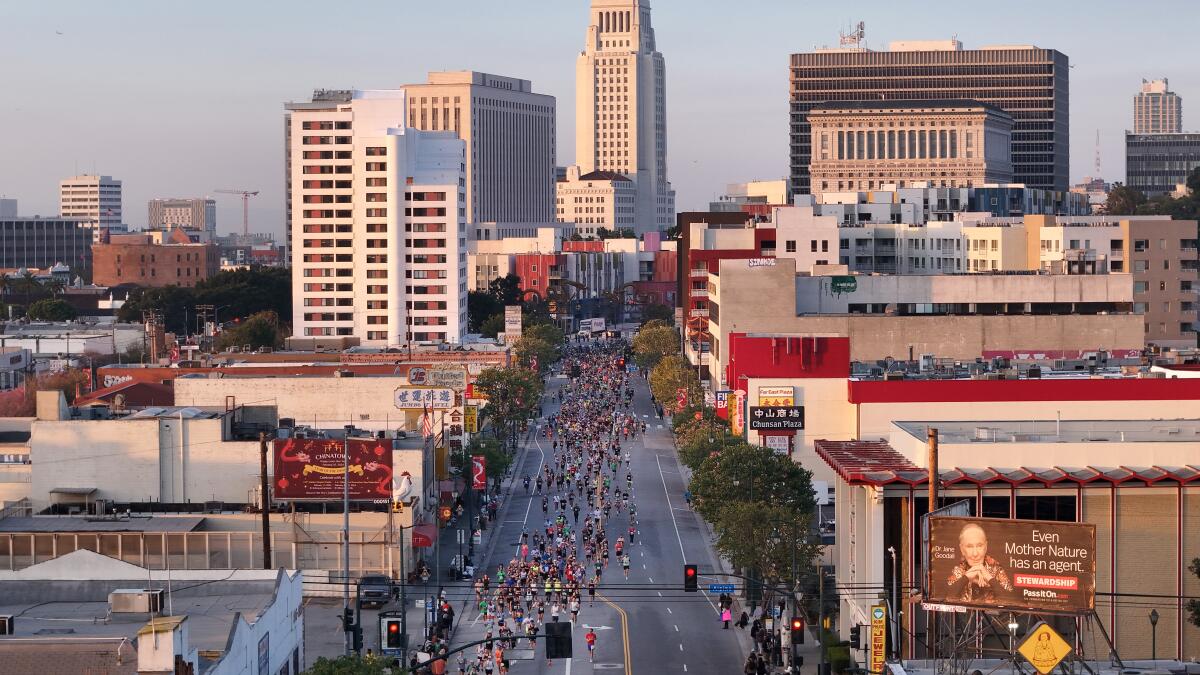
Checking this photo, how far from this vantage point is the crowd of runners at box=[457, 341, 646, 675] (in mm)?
74000

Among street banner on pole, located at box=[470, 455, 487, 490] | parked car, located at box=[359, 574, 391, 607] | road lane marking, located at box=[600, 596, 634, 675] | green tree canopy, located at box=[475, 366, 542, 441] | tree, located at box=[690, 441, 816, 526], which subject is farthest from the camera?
green tree canopy, located at box=[475, 366, 542, 441]

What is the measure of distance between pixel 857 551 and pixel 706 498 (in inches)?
970

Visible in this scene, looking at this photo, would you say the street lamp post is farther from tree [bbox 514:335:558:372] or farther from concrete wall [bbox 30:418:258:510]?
tree [bbox 514:335:558:372]

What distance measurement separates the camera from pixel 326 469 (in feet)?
266

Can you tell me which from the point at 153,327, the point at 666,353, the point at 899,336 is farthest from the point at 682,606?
the point at 666,353

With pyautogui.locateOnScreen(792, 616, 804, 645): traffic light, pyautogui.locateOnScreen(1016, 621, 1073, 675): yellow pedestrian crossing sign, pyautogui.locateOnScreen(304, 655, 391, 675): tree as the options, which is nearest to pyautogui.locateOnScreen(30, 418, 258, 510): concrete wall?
pyautogui.locateOnScreen(792, 616, 804, 645): traffic light

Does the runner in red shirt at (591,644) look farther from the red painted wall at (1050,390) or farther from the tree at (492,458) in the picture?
the tree at (492,458)

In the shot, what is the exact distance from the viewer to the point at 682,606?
78750mm

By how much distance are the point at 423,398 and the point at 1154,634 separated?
5502 cm

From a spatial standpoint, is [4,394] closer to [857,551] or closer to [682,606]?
[682,606]

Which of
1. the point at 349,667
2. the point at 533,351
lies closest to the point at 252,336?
the point at 533,351

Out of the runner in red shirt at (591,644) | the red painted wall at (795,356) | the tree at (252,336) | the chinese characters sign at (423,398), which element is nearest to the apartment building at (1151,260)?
the tree at (252,336)

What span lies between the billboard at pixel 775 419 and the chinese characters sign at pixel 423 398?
16.7 metres

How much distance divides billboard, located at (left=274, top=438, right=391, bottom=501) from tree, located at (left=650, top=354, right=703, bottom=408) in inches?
2373
